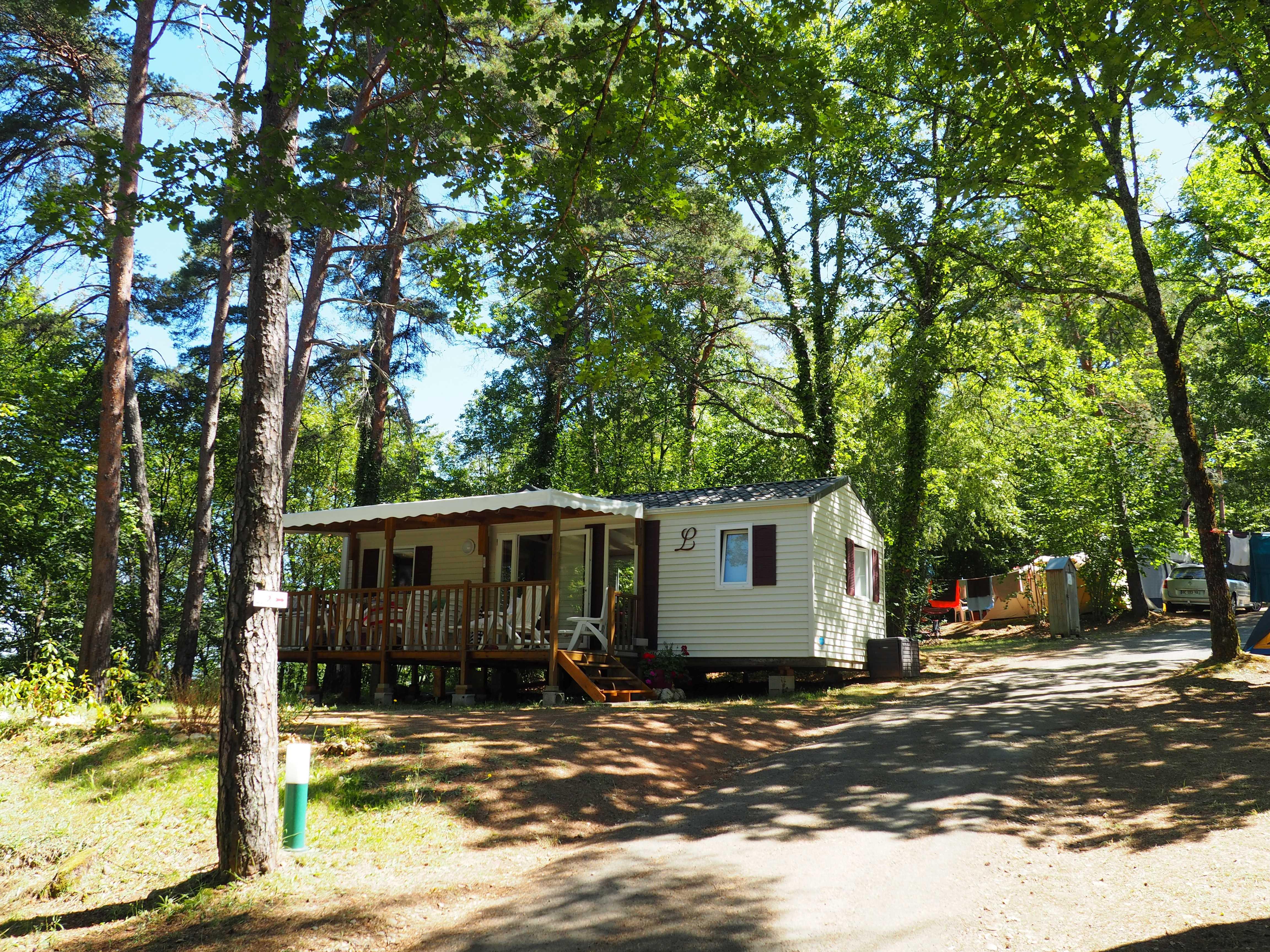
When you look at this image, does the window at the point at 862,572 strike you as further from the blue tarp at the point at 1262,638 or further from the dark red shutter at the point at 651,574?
the blue tarp at the point at 1262,638

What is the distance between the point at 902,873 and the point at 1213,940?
1.58 meters

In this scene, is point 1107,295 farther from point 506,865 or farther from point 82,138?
point 82,138

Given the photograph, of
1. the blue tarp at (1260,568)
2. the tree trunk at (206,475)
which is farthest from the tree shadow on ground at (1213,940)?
the tree trunk at (206,475)

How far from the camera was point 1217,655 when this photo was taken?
1244cm

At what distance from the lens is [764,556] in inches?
569

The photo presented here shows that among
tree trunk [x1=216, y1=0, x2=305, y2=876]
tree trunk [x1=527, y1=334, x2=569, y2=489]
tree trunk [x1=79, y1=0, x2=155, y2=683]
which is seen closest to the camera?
tree trunk [x1=216, y1=0, x2=305, y2=876]

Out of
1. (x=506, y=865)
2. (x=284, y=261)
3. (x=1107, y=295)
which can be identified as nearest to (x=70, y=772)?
(x=506, y=865)

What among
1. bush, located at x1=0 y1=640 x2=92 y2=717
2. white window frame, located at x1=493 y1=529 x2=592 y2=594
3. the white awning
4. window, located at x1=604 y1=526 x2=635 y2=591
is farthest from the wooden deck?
bush, located at x1=0 y1=640 x2=92 y2=717

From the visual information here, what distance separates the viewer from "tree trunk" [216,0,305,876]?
17.0 ft

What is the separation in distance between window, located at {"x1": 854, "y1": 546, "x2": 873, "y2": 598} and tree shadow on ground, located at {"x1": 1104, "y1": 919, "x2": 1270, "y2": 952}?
1243cm

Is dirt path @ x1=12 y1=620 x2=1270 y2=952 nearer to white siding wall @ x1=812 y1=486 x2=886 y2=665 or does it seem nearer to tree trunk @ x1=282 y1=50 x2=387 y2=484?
white siding wall @ x1=812 y1=486 x2=886 y2=665

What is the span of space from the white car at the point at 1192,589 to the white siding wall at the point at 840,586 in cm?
1132

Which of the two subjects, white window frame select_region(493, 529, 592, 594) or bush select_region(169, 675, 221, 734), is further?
white window frame select_region(493, 529, 592, 594)

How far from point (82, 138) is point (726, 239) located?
12.7 m
